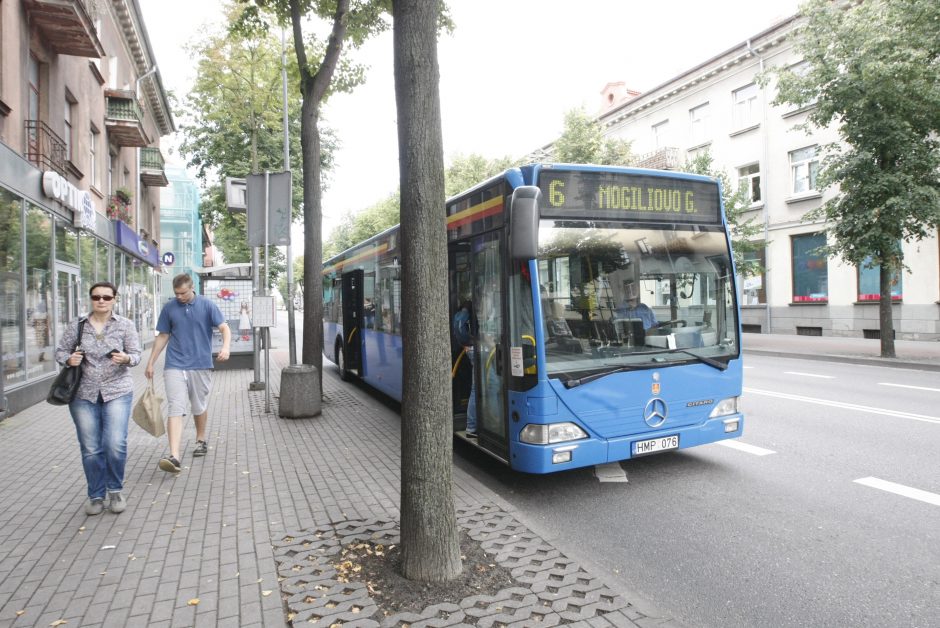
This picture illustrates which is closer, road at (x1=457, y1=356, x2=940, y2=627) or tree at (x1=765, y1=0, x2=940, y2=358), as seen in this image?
road at (x1=457, y1=356, x2=940, y2=627)

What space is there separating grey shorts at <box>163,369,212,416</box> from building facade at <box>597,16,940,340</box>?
1833 cm

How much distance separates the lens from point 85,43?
42.1 ft

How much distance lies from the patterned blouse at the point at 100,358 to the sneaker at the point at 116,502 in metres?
0.74

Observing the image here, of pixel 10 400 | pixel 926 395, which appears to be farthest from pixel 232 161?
pixel 926 395

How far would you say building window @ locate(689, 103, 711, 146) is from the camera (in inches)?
1114

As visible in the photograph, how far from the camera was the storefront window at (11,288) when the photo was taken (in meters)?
9.41

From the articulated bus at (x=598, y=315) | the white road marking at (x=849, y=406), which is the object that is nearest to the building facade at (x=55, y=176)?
the articulated bus at (x=598, y=315)

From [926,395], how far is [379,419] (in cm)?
856

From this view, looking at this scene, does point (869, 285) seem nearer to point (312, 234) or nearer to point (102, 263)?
point (312, 234)

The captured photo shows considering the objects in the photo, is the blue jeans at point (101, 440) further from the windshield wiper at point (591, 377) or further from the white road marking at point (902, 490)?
the white road marking at point (902, 490)

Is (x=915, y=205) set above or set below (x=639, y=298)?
above

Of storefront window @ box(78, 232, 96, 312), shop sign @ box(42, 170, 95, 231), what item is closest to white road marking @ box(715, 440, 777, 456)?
shop sign @ box(42, 170, 95, 231)

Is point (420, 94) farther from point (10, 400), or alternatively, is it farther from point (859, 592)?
point (10, 400)

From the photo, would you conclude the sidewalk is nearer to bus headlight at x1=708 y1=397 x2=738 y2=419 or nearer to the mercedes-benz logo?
bus headlight at x1=708 y1=397 x2=738 y2=419
